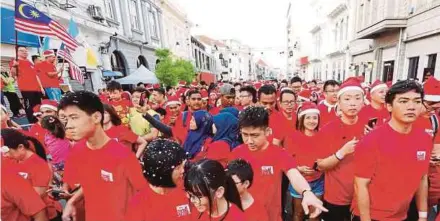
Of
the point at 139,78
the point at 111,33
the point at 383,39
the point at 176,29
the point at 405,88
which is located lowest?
the point at 405,88

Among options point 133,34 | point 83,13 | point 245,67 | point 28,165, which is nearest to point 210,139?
point 28,165

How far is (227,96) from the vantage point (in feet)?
16.3

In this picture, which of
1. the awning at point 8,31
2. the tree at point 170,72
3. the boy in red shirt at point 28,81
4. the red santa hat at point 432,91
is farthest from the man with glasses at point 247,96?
the tree at point 170,72

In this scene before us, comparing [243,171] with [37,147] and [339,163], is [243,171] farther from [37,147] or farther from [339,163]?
[37,147]

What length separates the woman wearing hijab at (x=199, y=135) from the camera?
3.45 m

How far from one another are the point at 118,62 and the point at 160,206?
19.4 meters

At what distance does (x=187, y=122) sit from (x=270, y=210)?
6.75 feet

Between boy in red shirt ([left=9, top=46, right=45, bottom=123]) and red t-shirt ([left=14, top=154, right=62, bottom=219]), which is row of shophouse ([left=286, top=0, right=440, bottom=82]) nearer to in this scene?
red t-shirt ([left=14, top=154, right=62, bottom=219])

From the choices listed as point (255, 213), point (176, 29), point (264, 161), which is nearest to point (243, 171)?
point (255, 213)

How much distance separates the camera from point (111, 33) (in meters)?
16.1

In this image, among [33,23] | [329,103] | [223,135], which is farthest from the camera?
[33,23]

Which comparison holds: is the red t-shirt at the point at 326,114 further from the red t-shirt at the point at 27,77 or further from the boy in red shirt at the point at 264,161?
the red t-shirt at the point at 27,77

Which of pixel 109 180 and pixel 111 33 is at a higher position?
pixel 111 33

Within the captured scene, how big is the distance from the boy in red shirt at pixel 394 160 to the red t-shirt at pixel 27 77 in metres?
7.11
